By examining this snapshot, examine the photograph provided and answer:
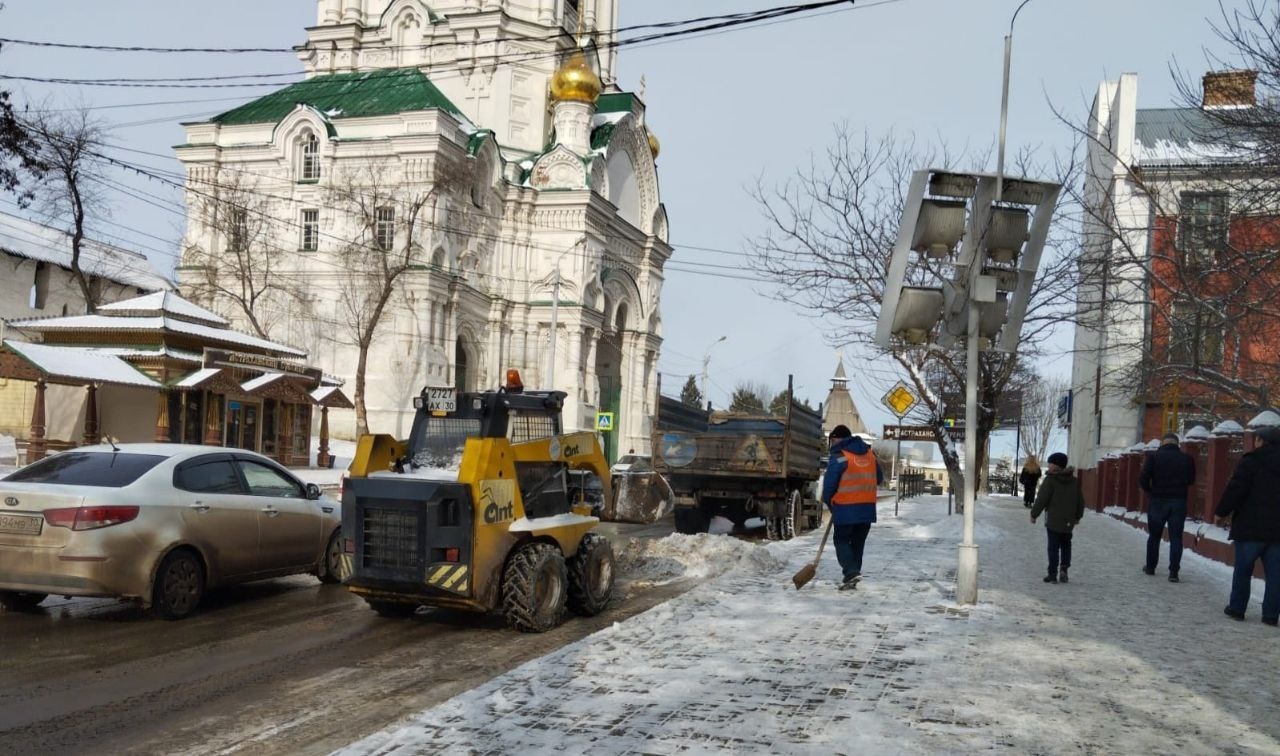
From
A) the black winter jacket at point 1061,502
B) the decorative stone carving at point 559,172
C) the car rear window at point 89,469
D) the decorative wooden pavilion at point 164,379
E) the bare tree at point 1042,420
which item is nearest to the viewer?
the car rear window at point 89,469

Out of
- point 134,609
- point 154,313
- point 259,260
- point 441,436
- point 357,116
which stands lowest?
point 134,609

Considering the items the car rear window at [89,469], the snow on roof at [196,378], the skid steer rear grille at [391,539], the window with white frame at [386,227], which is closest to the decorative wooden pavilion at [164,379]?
the snow on roof at [196,378]

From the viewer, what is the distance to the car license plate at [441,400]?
8.95 m

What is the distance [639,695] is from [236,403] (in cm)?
2717

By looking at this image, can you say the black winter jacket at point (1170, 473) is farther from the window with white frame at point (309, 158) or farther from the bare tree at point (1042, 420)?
the bare tree at point (1042, 420)

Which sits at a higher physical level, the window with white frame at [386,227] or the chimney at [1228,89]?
the window with white frame at [386,227]

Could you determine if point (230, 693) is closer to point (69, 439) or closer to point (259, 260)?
point (69, 439)

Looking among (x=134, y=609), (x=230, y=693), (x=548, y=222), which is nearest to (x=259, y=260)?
(x=548, y=222)

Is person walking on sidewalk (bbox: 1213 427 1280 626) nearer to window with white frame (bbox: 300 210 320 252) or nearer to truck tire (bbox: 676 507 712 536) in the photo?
truck tire (bbox: 676 507 712 536)

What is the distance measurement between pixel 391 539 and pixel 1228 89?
11.1 m

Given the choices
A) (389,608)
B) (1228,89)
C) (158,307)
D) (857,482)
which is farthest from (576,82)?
(389,608)

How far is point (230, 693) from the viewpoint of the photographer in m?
6.50

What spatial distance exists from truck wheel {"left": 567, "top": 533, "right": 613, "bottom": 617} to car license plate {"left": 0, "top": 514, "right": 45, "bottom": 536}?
14.4ft

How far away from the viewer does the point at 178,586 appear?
8.88 m
